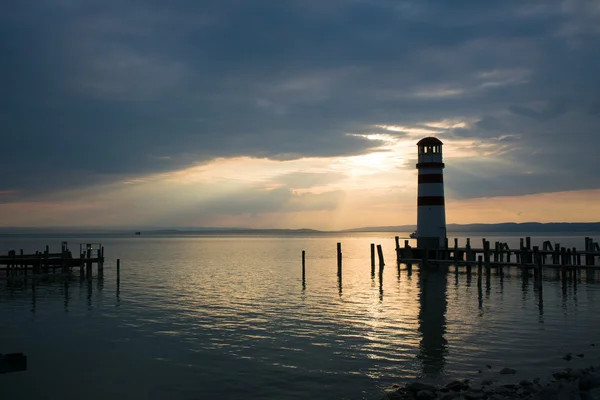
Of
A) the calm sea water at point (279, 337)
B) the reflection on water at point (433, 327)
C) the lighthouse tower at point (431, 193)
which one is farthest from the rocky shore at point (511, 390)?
the lighthouse tower at point (431, 193)

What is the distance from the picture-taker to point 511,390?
12672 mm

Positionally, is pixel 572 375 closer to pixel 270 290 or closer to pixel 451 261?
pixel 270 290

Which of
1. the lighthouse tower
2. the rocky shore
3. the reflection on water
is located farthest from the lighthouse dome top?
the rocky shore

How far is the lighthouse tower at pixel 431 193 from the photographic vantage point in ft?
150

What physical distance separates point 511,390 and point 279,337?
9.34 meters

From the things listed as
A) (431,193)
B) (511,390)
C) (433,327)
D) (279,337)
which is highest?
(431,193)

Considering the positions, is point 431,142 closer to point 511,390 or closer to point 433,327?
point 433,327

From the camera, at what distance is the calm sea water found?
47.5 ft

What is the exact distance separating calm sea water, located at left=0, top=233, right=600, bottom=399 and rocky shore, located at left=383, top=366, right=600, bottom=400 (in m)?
0.90

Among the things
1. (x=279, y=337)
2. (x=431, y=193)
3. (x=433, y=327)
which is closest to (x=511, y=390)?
(x=433, y=327)

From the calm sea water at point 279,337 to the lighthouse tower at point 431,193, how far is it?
37.1ft

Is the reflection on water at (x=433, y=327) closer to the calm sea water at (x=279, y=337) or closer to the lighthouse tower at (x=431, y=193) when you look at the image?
the calm sea water at (x=279, y=337)

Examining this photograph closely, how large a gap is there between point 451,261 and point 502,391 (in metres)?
33.3

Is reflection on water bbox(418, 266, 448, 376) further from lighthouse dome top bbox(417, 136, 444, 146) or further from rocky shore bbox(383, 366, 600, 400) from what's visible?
lighthouse dome top bbox(417, 136, 444, 146)
